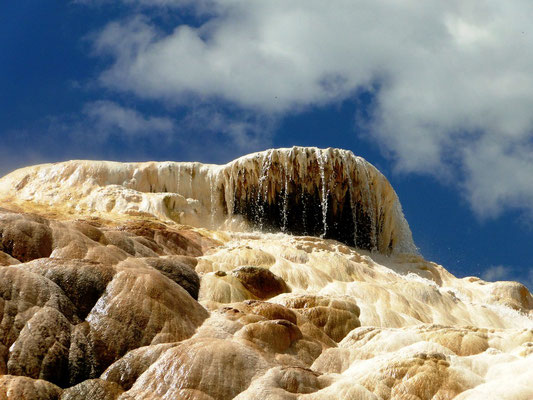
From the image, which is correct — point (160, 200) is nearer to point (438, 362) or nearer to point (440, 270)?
point (440, 270)

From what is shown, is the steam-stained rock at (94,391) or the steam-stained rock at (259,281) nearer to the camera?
the steam-stained rock at (94,391)

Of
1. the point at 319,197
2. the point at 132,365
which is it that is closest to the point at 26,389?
the point at 132,365

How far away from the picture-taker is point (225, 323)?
44.0ft

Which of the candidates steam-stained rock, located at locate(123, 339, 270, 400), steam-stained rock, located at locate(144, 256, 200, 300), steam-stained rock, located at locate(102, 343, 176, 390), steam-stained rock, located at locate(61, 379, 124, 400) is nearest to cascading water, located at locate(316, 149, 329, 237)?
steam-stained rock, located at locate(144, 256, 200, 300)

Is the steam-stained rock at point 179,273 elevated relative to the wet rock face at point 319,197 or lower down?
lower down

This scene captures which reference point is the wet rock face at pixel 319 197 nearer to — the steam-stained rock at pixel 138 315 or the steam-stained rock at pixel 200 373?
the steam-stained rock at pixel 138 315

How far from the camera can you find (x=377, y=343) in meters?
13.9

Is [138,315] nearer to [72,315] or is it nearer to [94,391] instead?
[72,315]

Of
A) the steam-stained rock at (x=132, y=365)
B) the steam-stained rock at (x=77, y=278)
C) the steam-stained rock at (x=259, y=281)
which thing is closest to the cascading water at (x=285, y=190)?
the steam-stained rock at (x=259, y=281)

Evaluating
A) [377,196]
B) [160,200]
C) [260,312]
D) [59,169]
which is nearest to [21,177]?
[59,169]

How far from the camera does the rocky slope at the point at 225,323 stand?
10.8 meters

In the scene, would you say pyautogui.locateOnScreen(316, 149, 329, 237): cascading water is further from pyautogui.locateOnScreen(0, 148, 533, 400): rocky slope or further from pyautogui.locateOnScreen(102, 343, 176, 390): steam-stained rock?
pyautogui.locateOnScreen(102, 343, 176, 390): steam-stained rock

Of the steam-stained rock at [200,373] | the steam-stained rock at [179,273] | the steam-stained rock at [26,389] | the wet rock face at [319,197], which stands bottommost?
the steam-stained rock at [26,389]

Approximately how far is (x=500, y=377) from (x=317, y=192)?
81.3 feet
